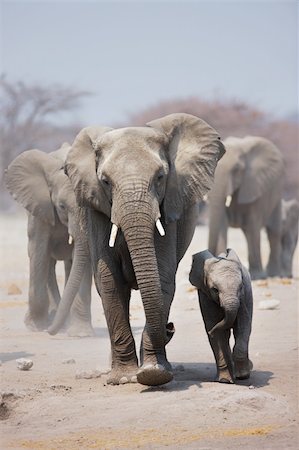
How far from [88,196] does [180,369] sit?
56.1 inches

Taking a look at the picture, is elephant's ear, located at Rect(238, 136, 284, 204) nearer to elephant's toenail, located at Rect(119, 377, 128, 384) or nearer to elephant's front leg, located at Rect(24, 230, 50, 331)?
elephant's front leg, located at Rect(24, 230, 50, 331)

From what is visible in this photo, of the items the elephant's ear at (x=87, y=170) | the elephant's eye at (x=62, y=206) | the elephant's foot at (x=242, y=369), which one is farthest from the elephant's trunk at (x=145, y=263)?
the elephant's eye at (x=62, y=206)

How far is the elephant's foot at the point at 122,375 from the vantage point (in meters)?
6.89

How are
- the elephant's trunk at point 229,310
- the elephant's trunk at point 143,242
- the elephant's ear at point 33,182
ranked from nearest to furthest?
the elephant's trunk at point 143,242
the elephant's trunk at point 229,310
the elephant's ear at point 33,182

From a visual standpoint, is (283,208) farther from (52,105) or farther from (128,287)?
(52,105)

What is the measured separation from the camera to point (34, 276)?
35.4 feet

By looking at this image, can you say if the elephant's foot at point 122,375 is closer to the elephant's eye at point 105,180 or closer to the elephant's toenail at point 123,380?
the elephant's toenail at point 123,380

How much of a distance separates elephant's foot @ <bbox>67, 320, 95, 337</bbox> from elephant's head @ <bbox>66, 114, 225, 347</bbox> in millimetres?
2919

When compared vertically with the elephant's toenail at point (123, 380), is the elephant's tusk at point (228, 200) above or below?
below

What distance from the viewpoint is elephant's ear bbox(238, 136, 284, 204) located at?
15484 mm

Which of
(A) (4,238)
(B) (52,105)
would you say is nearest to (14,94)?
(B) (52,105)

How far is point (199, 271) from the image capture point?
23.6 ft

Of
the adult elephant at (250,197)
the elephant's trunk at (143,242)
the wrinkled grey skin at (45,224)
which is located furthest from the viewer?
the adult elephant at (250,197)

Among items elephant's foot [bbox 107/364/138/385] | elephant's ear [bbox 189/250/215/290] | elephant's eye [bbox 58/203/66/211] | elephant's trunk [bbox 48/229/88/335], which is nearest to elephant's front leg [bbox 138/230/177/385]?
elephant's foot [bbox 107/364/138/385]
